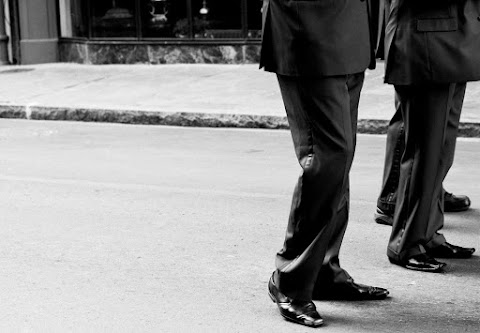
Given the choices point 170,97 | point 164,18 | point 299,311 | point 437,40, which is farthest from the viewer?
point 164,18

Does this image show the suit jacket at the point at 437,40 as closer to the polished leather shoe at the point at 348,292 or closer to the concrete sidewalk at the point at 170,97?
the polished leather shoe at the point at 348,292

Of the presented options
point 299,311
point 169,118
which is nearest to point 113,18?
point 169,118

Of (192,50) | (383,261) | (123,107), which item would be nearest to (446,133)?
(383,261)

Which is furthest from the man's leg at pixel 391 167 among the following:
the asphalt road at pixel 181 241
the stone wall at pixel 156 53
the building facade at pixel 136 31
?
the building facade at pixel 136 31

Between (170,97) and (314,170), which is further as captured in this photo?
(170,97)

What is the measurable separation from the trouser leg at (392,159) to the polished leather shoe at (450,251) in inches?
25.7

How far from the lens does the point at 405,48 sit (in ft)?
16.1

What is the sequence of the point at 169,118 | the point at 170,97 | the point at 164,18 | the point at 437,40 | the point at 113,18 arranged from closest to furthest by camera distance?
1. the point at 437,40
2. the point at 169,118
3. the point at 170,97
4. the point at 164,18
5. the point at 113,18

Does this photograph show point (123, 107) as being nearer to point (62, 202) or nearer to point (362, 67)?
point (62, 202)

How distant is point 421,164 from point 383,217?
1.09 metres

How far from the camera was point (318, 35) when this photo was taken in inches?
159

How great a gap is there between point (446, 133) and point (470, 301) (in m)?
1.01

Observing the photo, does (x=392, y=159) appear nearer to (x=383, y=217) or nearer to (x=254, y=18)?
(x=383, y=217)

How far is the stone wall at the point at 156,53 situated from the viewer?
546 inches
